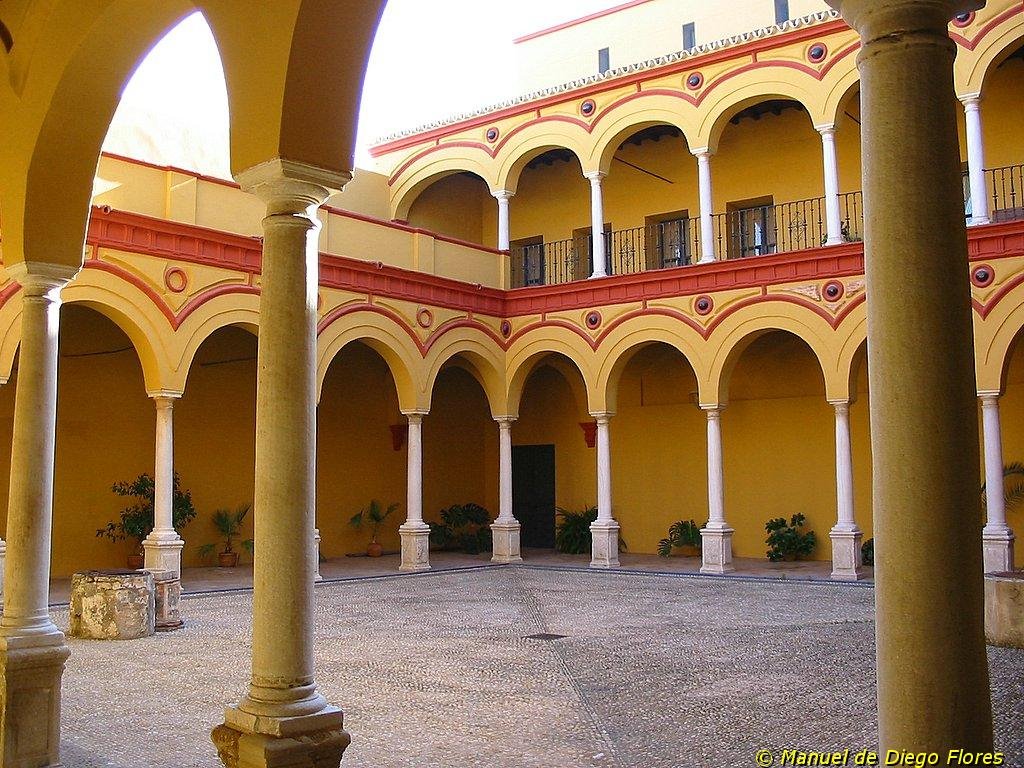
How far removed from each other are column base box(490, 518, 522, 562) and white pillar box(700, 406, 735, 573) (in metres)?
3.46

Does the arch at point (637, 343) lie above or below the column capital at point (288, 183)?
above

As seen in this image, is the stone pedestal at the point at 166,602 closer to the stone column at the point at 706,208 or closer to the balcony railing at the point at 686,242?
the stone column at the point at 706,208

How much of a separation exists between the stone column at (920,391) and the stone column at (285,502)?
7.12ft

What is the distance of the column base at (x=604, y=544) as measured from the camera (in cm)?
1712

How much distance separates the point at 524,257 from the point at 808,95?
738cm

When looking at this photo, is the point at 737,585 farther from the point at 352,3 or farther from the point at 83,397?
the point at 352,3

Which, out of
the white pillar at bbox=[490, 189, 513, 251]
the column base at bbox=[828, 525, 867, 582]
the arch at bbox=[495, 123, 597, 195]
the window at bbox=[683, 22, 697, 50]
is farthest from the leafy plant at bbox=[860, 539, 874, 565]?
the window at bbox=[683, 22, 697, 50]

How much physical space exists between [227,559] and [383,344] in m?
4.47

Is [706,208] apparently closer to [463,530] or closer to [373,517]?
[373,517]

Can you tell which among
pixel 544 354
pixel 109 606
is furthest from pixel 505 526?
pixel 109 606

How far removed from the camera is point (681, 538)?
19.0 metres

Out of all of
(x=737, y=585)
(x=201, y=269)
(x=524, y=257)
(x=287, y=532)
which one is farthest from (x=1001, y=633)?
(x=524, y=257)

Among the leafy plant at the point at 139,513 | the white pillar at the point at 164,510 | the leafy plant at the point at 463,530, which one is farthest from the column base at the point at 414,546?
the white pillar at the point at 164,510

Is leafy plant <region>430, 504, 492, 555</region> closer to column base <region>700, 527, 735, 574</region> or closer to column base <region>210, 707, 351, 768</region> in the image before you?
column base <region>700, 527, 735, 574</region>
